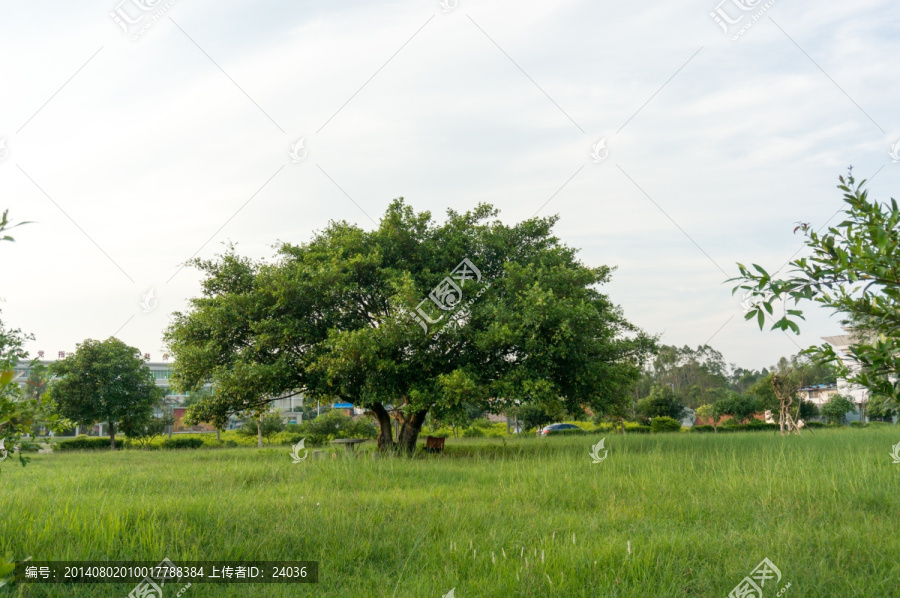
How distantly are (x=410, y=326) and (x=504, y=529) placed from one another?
1032cm

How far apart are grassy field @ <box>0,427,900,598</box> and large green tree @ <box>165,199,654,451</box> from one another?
254 inches

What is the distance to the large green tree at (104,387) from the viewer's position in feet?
102

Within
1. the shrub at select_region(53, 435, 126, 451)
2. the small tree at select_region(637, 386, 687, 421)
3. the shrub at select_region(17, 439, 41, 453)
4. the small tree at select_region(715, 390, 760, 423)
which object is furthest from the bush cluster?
the shrub at select_region(17, 439, 41, 453)

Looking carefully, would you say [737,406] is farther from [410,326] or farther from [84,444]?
[84,444]

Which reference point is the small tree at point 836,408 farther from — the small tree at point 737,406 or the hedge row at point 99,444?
the hedge row at point 99,444

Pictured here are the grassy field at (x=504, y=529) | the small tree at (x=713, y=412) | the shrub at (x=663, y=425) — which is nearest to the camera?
the grassy field at (x=504, y=529)

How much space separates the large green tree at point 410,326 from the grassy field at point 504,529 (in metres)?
6.45

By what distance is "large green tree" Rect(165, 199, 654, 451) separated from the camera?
1664 cm

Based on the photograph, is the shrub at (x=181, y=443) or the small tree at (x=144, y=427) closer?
the small tree at (x=144, y=427)

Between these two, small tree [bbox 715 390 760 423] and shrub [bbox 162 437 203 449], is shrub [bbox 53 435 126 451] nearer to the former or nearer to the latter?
shrub [bbox 162 437 203 449]

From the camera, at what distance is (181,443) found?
33406mm

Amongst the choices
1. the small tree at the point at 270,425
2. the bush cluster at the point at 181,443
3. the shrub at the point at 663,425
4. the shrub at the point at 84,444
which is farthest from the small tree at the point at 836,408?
the shrub at the point at 84,444

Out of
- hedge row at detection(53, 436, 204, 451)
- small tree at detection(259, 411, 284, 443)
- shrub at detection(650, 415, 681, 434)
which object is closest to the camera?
hedge row at detection(53, 436, 204, 451)

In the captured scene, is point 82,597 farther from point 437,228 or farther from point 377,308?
point 437,228
